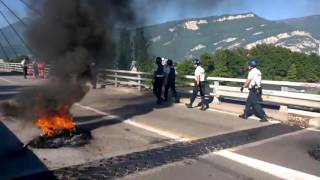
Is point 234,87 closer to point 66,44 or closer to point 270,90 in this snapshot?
point 270,90

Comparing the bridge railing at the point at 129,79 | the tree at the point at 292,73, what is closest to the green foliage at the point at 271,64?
the tree at the point at 292,73

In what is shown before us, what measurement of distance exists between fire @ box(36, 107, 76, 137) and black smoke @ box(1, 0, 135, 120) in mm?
114

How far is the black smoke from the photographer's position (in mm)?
8781

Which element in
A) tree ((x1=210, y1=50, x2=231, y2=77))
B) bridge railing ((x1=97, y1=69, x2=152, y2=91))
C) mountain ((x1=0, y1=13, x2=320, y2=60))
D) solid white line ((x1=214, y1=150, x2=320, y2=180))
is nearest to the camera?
solid white line ((x1=214, y1=150, x2=320, y2=180))

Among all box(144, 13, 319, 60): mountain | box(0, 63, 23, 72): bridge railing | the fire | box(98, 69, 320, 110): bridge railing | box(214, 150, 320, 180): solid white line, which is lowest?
box(214, 150, 320, 180): solid white line

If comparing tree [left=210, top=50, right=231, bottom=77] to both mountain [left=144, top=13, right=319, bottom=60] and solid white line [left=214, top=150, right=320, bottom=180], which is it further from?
solid white line [left=214, top=150, right=320, bottom=180]

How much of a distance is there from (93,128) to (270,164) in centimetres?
490

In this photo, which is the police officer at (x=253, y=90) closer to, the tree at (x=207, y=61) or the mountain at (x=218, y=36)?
the mountain at (x=218, y=36)

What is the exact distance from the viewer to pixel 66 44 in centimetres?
882

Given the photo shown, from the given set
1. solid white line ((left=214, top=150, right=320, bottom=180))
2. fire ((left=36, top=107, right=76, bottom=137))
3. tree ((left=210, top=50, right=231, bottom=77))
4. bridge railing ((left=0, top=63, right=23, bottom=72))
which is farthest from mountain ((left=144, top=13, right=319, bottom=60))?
bridge railing ((left=0, top=63, right=23, bottom=72))

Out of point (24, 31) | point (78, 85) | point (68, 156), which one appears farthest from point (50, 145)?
point (24, 31)

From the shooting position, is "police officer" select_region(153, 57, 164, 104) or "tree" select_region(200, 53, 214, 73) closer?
"police officer" select_region(153, 57, 164, 104)

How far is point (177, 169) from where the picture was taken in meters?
6.71

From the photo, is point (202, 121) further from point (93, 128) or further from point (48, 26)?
point (48, 26)
